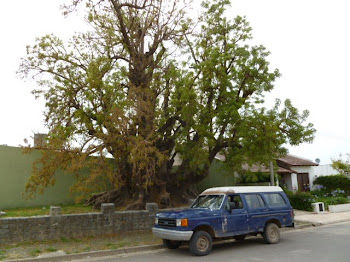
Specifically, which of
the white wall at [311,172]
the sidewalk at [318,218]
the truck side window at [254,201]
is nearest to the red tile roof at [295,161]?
the white wall at [311,172]

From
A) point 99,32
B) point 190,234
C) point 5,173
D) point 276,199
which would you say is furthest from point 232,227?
point 5,173

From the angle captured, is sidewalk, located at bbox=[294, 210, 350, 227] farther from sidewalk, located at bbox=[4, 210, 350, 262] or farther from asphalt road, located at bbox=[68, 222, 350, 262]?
sidewalk, located at bbox=[4, 210, 350, 262]

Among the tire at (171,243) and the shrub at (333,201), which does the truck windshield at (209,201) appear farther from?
the shrub at (333,201)

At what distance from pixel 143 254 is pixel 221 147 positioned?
7.50 metres

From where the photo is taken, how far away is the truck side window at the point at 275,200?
11.5m

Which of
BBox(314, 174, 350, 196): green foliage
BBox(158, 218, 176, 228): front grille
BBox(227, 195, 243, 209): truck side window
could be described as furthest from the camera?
BBox(314, 174, 350, 196): green foliage

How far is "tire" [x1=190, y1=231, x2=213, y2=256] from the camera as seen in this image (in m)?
9.34

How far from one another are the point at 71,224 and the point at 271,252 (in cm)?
725

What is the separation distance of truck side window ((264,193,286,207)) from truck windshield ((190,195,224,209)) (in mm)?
2064

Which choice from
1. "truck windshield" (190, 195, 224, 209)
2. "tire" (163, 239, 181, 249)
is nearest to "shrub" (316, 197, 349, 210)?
"truck windshield" (190, 195, 224, 209)

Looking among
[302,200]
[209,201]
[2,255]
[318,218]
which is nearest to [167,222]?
[209,201]

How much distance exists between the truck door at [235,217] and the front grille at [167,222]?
1647 millimetres

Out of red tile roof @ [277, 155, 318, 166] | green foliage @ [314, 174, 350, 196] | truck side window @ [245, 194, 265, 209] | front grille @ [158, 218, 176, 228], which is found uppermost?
red tile roof @ [277, 155, 318, 166]

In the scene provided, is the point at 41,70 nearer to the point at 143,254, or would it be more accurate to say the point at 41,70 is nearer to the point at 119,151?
the point at 119,151
